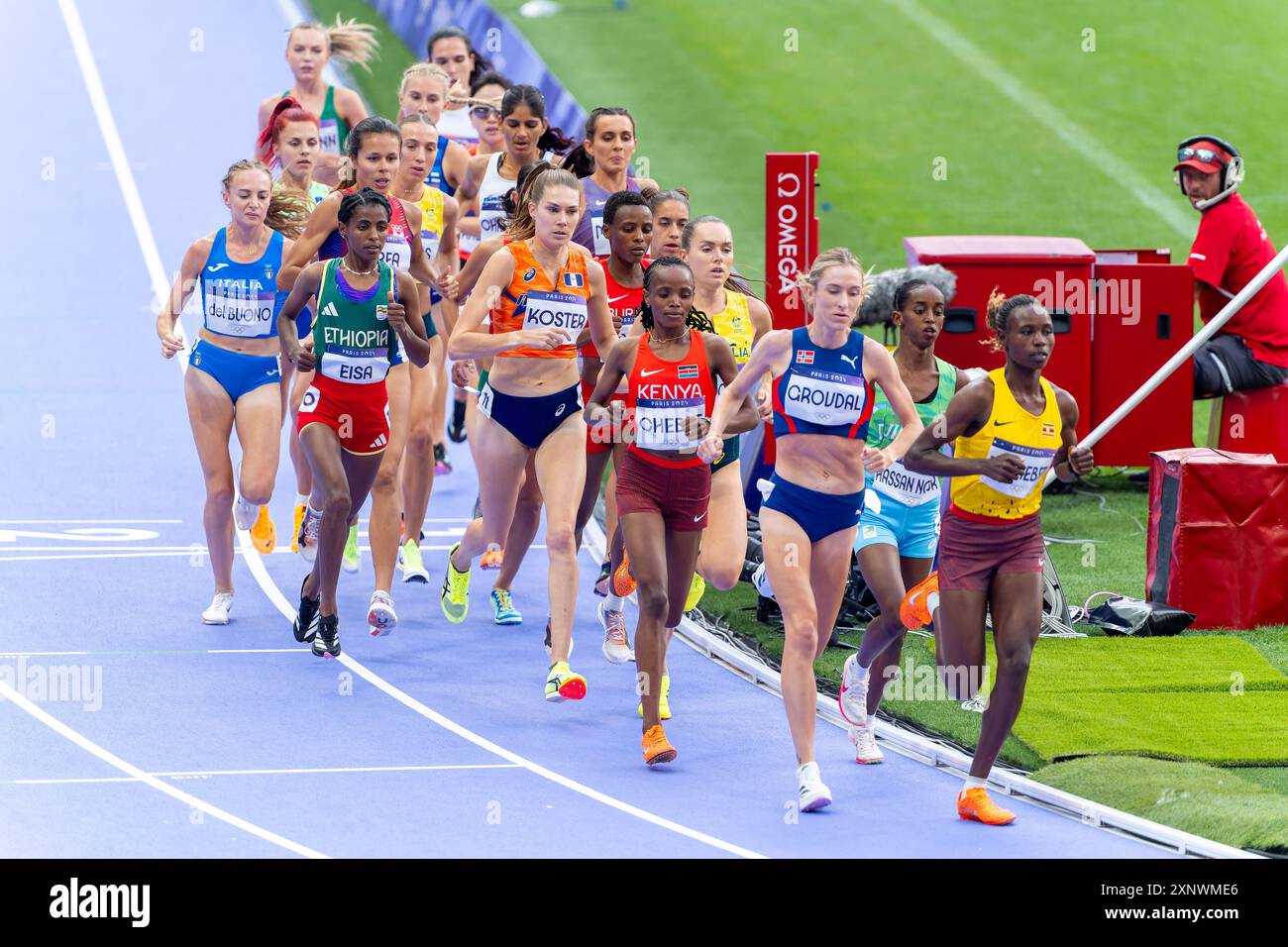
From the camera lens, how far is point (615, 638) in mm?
11273

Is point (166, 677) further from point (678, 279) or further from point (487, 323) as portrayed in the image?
point (678, 279)

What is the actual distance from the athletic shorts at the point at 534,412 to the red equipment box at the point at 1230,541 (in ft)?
12.2

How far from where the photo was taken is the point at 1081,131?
2506cm

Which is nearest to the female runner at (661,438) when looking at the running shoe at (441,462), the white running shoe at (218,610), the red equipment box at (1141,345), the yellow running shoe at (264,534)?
the white running shoe at (218,610)

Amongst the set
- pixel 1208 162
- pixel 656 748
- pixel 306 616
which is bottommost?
pixel 656 748

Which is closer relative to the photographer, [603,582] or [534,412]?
[534,412]

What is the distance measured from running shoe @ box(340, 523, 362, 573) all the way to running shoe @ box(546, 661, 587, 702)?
121 inches

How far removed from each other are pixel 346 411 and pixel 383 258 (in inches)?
52.1

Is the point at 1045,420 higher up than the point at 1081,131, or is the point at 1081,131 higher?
the point at 1081,131

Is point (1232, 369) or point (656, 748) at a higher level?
point (1232, 369)

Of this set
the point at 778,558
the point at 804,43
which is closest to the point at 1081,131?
the point at 804,43

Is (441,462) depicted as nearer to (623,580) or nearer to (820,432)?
(623,580)

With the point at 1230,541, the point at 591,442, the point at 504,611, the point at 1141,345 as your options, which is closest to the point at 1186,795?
the point at 1230,541

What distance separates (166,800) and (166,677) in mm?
1948
